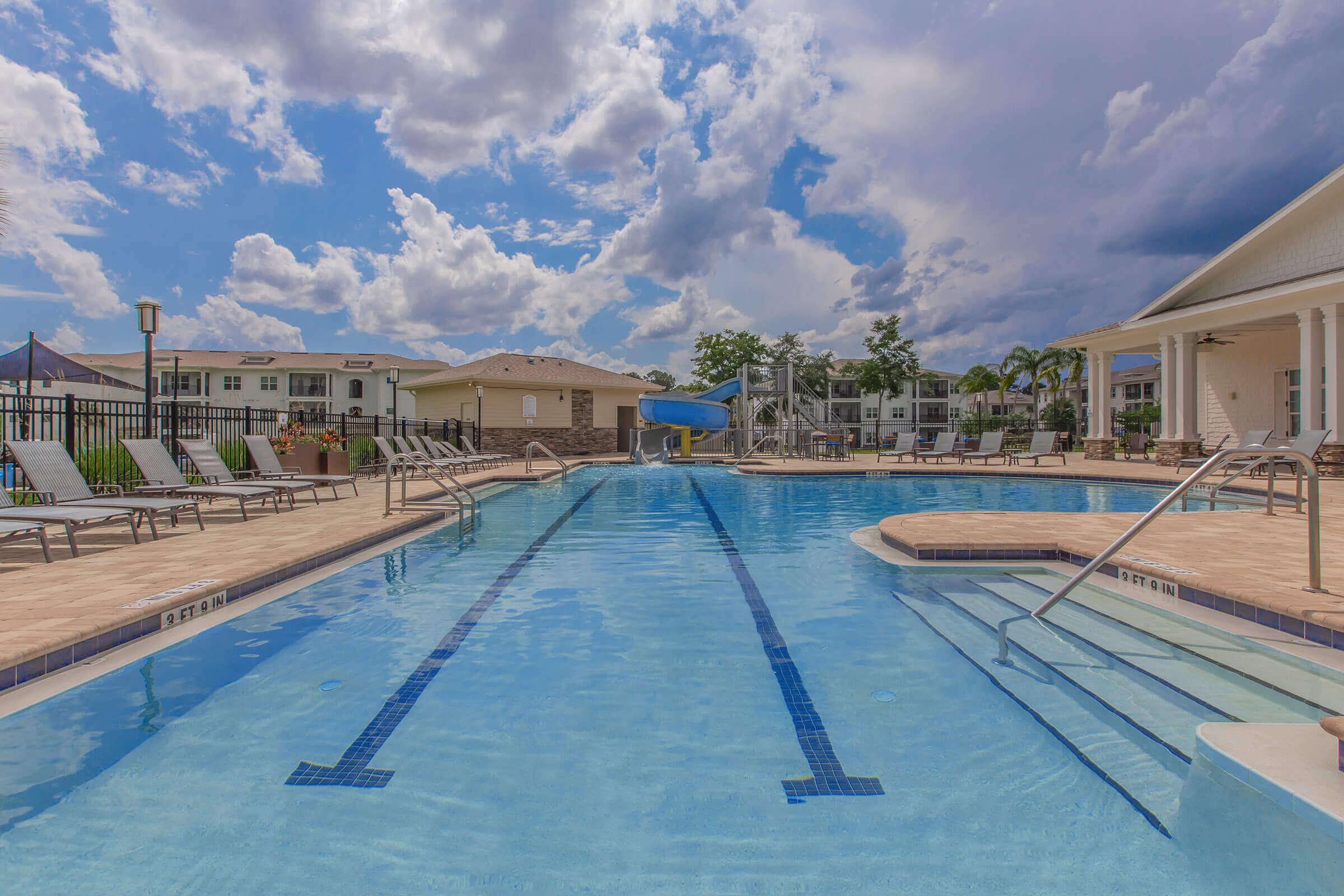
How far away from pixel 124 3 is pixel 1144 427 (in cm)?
5782

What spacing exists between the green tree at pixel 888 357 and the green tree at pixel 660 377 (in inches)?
1441

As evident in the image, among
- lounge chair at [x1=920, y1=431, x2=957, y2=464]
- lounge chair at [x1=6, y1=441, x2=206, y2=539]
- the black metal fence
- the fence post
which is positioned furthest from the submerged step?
lounge chair at [x1=920, y1=431, x2=957, y2=464]

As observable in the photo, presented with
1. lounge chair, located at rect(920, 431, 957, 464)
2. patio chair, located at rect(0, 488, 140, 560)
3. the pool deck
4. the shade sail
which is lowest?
the pool deck

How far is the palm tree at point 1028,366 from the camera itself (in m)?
46.0

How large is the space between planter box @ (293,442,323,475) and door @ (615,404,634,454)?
736 inches

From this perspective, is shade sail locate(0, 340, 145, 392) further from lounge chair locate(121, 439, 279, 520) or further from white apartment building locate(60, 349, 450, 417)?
white apartment building locate(60, 349, 450, 417)

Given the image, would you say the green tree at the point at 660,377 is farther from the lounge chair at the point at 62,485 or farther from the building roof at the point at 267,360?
the lounge chair at the point at 62,485

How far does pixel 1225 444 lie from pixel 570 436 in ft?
70.2

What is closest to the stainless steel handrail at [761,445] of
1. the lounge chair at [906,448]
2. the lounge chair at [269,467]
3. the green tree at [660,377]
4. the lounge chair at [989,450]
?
the lounge chair at [906,448]

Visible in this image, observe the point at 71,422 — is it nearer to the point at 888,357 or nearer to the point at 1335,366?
the point at 1335,366

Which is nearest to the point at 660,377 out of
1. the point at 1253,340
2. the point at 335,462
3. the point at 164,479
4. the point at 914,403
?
the point at 914,403

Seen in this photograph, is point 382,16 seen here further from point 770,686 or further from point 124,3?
point 770,686

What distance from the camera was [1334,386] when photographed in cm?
1256

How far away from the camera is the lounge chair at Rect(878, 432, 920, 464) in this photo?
19.8m
